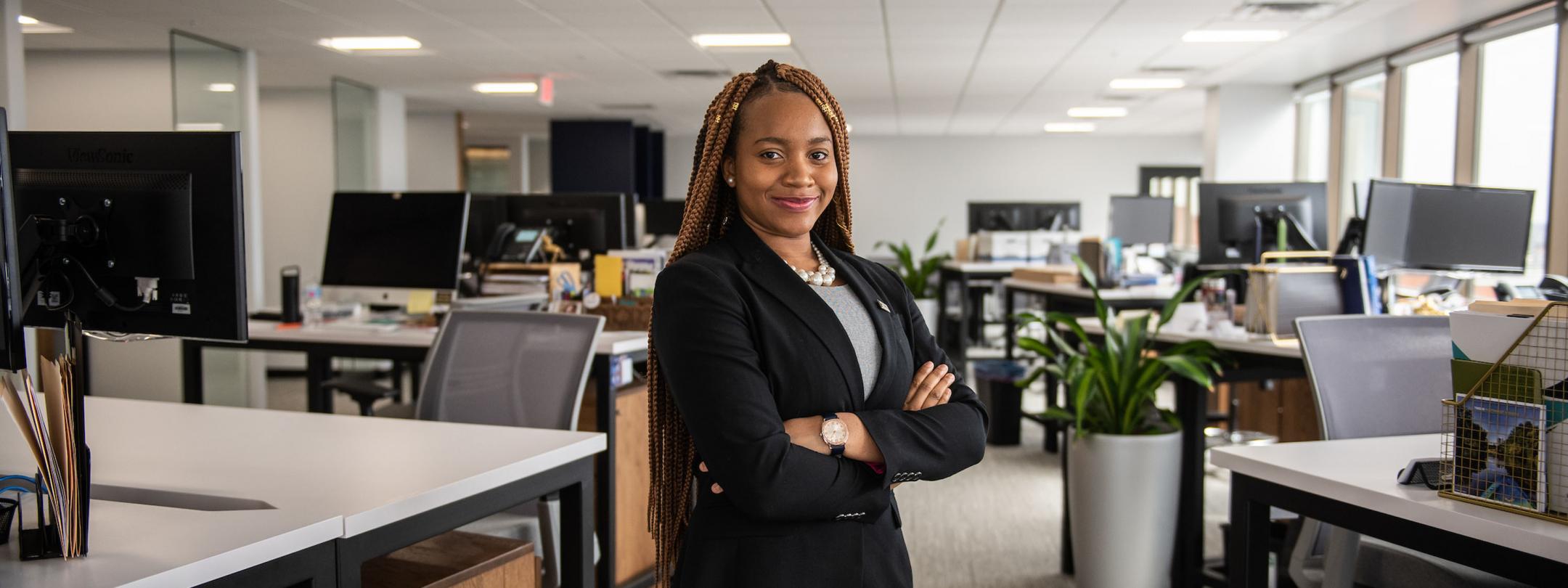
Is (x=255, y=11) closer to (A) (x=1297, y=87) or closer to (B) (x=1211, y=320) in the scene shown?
(B) (x=1211, y=320)

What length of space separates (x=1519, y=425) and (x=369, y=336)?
3.25 meters

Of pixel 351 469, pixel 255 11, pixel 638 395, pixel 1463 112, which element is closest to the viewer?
pixel 351 469

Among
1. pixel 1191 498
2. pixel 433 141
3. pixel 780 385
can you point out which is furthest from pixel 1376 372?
pixel 433 141

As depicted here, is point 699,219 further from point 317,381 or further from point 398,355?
point 317,381

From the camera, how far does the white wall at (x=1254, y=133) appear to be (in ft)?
32.7

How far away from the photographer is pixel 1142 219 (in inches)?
364

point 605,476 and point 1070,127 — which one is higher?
point 1070,127

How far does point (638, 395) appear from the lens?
10.7 feet

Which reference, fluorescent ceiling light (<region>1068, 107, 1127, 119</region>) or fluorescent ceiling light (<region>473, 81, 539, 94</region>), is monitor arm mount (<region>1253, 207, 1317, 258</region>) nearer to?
fluorescent ceiling light (<region>473, 81, 539, 94</region>)

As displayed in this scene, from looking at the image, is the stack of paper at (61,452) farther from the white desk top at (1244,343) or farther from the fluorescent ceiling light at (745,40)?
the fluorescent ceiling light at (745,40)

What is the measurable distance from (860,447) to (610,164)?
12184 millimetres

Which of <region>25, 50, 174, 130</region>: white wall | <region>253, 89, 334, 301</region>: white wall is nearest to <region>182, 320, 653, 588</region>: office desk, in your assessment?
<region>25, 50, 174, 130</region>: white wall

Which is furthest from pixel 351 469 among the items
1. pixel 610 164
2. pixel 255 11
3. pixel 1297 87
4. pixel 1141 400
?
pixel 610 164

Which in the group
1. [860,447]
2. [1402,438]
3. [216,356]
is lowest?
[216,356]
